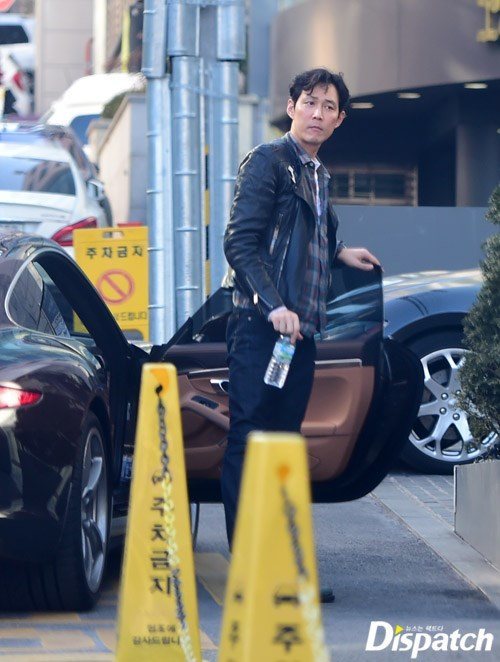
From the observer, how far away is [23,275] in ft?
18.3

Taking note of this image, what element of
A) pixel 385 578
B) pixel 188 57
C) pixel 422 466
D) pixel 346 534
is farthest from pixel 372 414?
pixel 188 57

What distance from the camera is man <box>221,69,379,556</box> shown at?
527 cm

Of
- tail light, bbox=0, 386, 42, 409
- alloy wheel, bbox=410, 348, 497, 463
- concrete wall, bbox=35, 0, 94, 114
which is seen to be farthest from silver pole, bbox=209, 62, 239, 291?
concrete wall, bbox=35, 0, 94, 114

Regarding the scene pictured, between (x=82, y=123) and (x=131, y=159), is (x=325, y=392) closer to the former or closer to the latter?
(x=131, y=159)

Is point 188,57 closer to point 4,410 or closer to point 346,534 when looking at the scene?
point 346,534

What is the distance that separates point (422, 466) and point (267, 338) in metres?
3.81

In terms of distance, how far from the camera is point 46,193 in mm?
14727

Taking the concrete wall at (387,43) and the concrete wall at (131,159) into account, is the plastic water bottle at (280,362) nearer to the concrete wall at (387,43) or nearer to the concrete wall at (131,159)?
the concrete wall at (387,43)

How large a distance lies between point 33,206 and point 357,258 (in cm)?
893

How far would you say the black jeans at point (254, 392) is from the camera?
527cm

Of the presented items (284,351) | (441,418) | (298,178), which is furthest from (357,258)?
(441,418)

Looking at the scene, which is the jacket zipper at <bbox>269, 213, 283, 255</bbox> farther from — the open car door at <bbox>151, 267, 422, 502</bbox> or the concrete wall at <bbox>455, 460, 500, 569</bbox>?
the concrete wall at <bbox>455, 460, 500, 569</bbox>

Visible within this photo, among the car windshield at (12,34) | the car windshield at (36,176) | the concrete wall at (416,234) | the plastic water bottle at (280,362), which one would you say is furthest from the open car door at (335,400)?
the car windshield at (12,34)

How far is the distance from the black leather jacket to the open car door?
0.58 meters
